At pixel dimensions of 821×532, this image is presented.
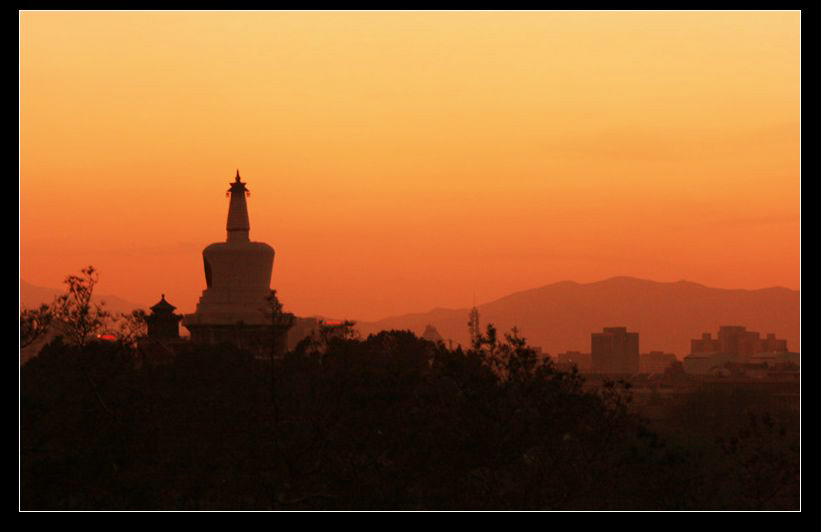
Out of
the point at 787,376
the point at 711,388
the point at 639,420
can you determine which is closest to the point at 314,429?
the point at 639,420

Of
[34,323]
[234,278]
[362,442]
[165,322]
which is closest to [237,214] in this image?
[234,278]

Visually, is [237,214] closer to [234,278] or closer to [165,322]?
[234,278]

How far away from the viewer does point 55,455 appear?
33.3 metres

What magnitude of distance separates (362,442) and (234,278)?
148 feet

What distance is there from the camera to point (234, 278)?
78000mm

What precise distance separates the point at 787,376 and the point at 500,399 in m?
126

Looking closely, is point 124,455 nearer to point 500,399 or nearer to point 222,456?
point 222,456

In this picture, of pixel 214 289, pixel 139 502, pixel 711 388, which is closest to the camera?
pixel 139 502

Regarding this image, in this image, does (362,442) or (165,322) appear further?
(165,322)

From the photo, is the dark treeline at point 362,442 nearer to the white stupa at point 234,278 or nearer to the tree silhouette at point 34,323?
the tree silhouette at point 34,323

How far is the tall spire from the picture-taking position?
7912 cm

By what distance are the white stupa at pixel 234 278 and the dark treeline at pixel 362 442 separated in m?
39.6

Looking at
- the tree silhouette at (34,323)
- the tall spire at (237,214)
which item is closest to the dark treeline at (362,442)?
the tree silhouette at (34,323)

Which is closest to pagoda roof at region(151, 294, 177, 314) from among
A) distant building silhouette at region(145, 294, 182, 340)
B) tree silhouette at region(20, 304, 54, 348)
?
distant building silhouette at region(145, 294, 182, 340)
